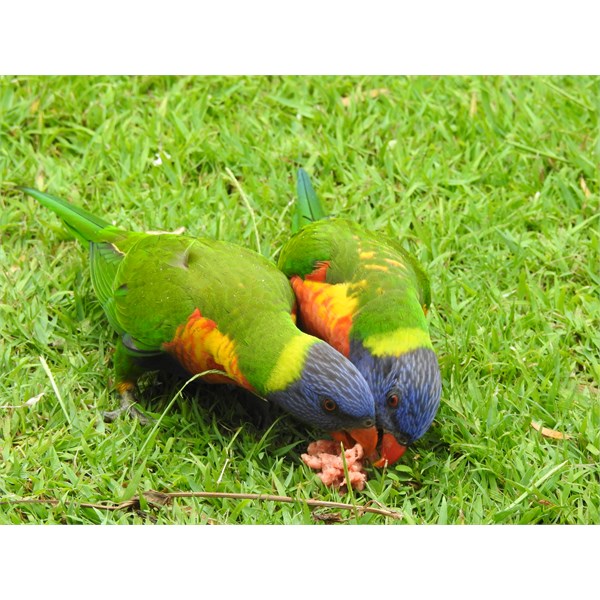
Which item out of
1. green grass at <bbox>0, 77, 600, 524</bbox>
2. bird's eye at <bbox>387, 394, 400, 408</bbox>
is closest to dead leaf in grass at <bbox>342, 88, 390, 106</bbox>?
green grass at <bbox>0, 77, 600, 524</bbox>

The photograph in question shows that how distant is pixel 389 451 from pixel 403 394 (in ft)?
0.94

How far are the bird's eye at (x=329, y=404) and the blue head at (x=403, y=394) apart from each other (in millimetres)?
209

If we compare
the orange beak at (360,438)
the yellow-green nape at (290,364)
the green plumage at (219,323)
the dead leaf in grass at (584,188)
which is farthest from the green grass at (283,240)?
the yellow-green nape at (290,364)

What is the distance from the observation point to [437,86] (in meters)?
5.66

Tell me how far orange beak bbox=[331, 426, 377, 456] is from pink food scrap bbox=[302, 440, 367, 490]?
0.02m

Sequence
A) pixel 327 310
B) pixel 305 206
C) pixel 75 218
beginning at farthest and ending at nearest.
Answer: pixel 305 206, pixel 75 218, pixel 327 310

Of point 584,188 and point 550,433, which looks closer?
point 550,433

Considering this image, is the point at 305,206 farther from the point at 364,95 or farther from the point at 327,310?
the point at 364,95

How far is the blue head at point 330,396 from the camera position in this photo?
3463mm

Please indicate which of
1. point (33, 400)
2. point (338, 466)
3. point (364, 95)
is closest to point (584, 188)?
point (364, 95)

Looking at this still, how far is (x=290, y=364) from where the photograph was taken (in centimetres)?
354

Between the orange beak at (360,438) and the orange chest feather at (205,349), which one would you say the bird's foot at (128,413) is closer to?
the orange chest feather at (205,349)

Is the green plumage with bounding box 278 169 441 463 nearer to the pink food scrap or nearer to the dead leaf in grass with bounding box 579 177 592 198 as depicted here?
the pink food scrap

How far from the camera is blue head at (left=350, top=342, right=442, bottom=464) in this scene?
352 cm
